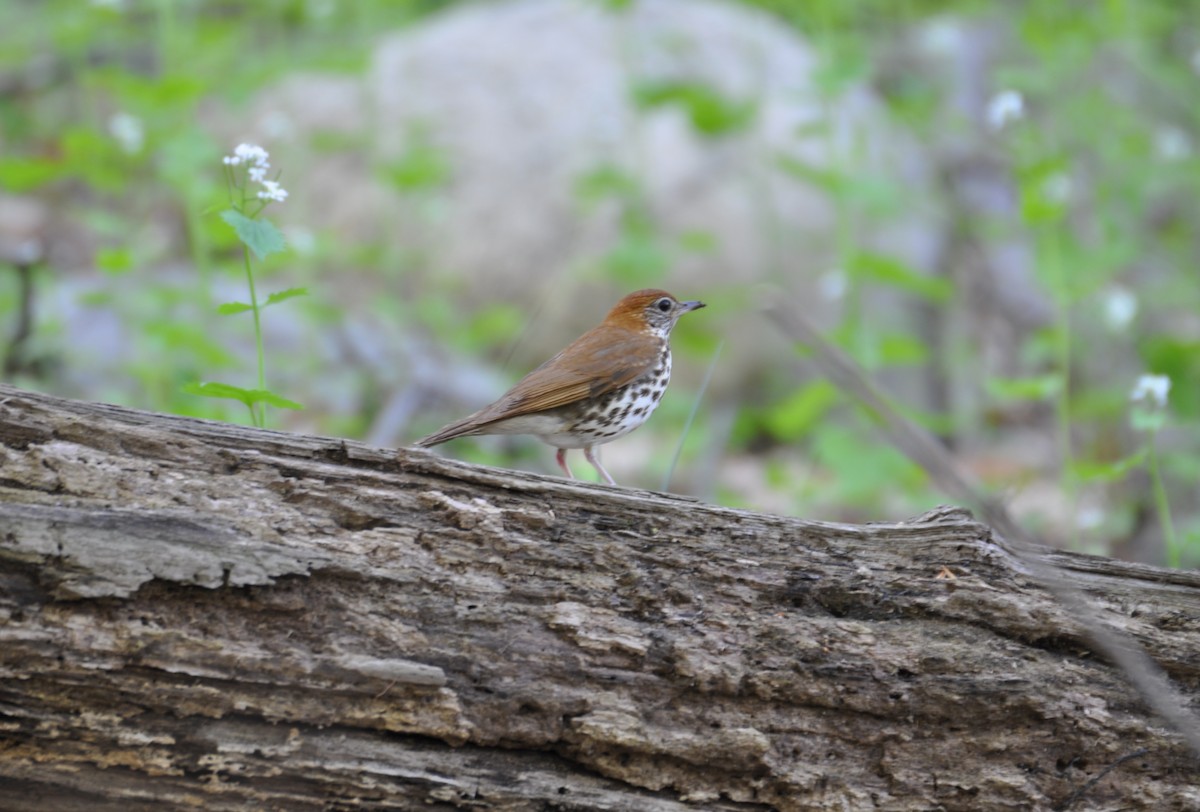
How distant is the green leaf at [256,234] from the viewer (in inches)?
101

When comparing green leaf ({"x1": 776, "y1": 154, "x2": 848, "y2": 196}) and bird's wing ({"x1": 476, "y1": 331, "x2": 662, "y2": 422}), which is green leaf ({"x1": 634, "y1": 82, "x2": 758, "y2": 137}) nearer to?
green leaf ({"x1": 776, "y1": 154, "x2": 848, "y2": 196})

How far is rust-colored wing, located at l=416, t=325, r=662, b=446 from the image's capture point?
321 centimetres

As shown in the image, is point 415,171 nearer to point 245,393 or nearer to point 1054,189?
point 1054,189

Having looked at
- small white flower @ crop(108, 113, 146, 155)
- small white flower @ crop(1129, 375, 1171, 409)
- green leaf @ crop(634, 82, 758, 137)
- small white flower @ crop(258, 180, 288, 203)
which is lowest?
small white flower @ crop(258, 180, 288, 203)

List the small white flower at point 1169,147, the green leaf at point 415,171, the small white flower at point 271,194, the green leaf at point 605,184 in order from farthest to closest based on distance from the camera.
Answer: the small white flower at point 1169,147 < the green leaf at point 605,184 < the green leaf at point 415,171 < the small white flower at point 271,194

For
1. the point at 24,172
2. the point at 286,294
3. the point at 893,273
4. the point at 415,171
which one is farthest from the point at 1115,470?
the point at 24,172

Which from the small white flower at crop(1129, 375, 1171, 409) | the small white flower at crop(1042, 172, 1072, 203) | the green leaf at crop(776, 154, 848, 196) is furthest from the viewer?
the green leaf at crop(776, 154, 848, 196)

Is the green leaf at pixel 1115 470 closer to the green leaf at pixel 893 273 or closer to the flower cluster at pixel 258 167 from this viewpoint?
the green leaf at pixel 893 273

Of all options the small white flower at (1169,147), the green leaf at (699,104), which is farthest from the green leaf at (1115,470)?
the small white flower at (1169,147)

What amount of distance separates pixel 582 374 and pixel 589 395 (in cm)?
6

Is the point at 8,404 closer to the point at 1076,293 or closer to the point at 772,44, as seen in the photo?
the point at 1076,293

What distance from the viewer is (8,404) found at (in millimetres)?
2148

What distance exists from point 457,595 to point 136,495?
1.96 feet

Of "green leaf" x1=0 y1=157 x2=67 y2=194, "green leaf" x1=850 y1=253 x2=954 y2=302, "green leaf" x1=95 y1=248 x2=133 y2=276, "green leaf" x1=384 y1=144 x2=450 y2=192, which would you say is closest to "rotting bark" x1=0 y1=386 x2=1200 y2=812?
"green leaf" x1=95 y1=248 x2=133 y2=276
